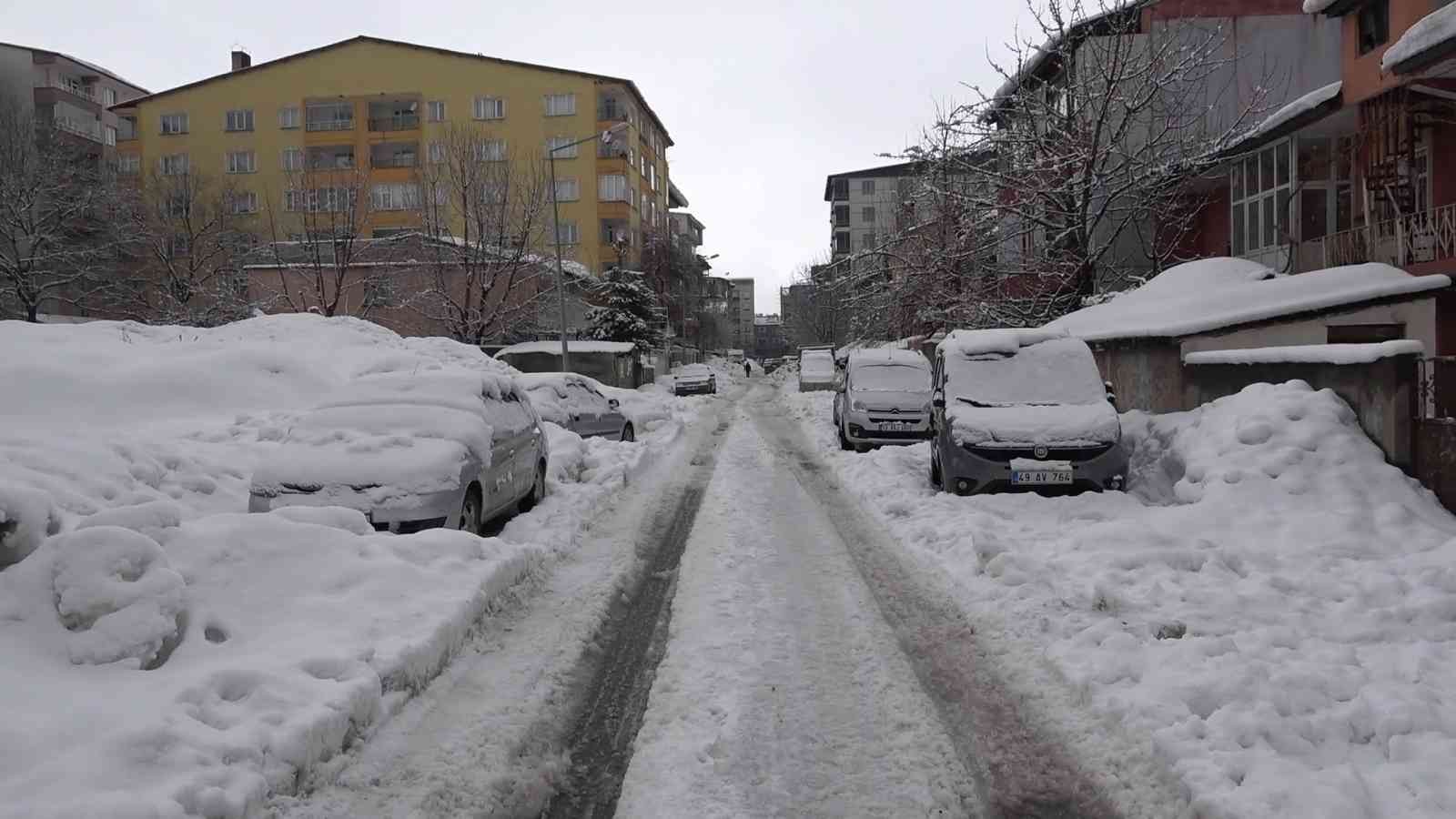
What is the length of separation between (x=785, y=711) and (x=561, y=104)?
191 feet

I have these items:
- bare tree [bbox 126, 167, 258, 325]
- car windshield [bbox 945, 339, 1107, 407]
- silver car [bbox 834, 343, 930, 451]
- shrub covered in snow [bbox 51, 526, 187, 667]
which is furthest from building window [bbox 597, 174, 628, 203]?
shrub covered in snow [bbox 51, 526, 187, 667]

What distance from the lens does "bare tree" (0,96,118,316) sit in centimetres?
3616

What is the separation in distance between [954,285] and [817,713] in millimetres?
21088

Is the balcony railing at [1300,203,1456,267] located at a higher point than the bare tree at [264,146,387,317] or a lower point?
lower

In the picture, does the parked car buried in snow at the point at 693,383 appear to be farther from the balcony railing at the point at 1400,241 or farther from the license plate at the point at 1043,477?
the license plate at the point at 1043,477

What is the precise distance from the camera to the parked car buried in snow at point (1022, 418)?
33.8 ft

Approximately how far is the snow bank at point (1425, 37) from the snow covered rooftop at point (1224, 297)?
2.82 metres

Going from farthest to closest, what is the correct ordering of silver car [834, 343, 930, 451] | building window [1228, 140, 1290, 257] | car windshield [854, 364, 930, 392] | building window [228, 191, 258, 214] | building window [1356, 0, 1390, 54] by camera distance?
1. building window [228, 191, 258, 214]
2. building window [1228, 140, 1290, 257]
3. building window [1356, 0, 1390, 54]
4. car windshield [854, 364, 930, 392]
5. silver car [834, 343, 930, 451]

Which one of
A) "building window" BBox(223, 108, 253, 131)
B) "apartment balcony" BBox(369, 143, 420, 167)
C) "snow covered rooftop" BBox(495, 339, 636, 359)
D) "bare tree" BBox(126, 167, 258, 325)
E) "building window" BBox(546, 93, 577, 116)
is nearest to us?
"snow covered rooftop" BBox(495, 339, 636, 359)

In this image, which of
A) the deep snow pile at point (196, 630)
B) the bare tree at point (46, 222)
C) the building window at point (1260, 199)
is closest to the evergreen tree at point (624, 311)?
the bare tree at point (46, 222)

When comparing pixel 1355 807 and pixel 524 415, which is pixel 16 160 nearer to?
pixel 524 415

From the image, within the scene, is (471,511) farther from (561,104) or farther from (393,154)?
(393,154)

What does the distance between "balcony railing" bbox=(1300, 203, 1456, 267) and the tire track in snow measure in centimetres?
1279

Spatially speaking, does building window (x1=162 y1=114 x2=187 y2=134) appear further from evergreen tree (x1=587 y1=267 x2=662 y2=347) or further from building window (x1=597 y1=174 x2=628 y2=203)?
evergreen tree (x1=587 y1=267 x2=662 y2=347)
